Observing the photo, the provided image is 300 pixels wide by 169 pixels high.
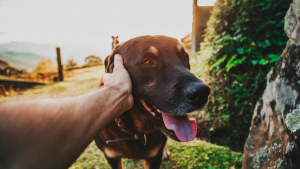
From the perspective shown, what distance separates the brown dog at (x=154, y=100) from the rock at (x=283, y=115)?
35.9 inches

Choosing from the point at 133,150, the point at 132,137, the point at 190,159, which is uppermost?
the point at 132,137

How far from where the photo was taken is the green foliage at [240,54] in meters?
3.65

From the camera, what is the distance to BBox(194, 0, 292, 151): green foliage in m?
3.65

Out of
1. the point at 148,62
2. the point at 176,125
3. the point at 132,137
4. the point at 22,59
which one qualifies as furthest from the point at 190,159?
the point at 22,59

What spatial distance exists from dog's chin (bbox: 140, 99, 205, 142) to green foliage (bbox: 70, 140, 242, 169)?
1.56 metres

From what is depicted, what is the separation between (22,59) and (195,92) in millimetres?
16132

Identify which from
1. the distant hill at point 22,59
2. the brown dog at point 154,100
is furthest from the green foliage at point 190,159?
the distant hill at point 22,59

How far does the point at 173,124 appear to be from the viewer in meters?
1.96

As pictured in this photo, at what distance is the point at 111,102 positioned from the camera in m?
1.40

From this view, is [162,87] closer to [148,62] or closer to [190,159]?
[148,62]

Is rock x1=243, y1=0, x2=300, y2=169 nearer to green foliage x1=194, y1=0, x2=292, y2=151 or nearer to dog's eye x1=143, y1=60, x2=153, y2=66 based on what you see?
green foliage x1=194, y1=0, x2=292, y2=151

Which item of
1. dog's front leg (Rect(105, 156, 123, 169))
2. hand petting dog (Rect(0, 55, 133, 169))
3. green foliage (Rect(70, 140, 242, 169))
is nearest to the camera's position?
hand petting dog (Rect(0, 55, 133, 169))

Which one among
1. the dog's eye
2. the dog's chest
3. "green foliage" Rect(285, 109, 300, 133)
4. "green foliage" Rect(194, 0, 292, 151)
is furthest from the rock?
the dog's eye

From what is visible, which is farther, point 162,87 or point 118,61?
point 118,61
